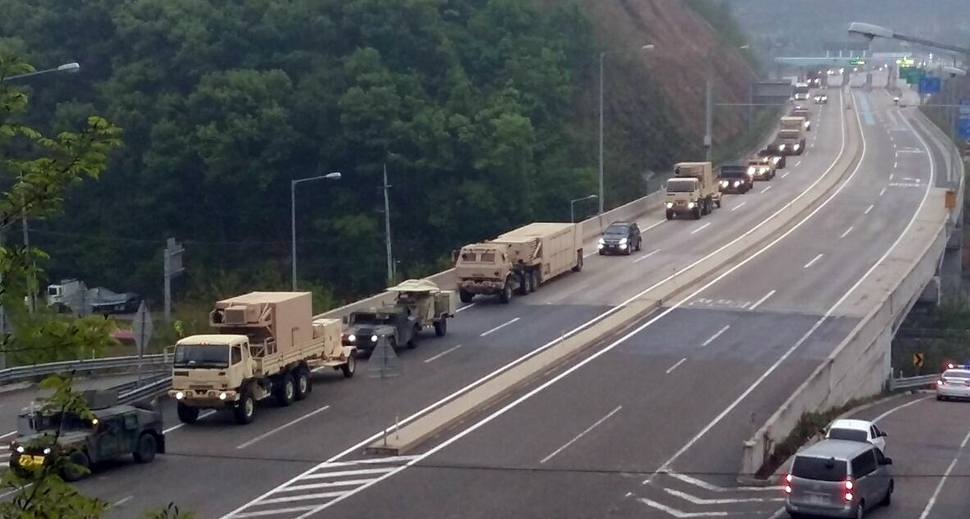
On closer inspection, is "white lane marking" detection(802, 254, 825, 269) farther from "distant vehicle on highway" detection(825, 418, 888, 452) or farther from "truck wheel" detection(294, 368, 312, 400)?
"truck wheel" detection(294, 368, 312, 400)

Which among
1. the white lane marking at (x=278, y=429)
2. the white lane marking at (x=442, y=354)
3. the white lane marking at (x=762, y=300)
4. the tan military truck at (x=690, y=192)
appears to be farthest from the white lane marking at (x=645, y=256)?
the white lane marking at (x=278, y=429)

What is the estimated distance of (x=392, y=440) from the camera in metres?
30.0

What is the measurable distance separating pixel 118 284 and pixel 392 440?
50.3m

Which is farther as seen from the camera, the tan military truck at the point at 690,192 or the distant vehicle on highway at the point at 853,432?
the tan military truck at the point at 690,192

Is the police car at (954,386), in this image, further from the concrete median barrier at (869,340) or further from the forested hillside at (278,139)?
the forested hillside at (278,139)

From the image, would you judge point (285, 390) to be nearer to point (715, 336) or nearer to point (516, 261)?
point (715, 336)

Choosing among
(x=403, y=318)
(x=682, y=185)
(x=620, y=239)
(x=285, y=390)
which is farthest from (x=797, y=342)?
(x=682, y=185)

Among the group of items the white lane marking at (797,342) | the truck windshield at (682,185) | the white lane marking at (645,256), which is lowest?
the white lane marking at (797,342)

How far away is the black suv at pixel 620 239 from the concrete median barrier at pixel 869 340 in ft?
31.8

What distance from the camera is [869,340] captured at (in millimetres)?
45219

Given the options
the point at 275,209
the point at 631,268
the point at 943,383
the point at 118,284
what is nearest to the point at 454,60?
the point at 275,209

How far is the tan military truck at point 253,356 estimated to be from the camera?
3100cm

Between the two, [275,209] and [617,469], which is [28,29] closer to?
[275,209]

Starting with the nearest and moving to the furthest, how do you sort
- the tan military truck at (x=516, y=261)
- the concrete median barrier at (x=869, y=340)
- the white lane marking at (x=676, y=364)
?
the concrete median barrier at (x=869, y=340) → the white lane marking at (x=676, y=364) → the tan military truck at (x=516, y=261)
